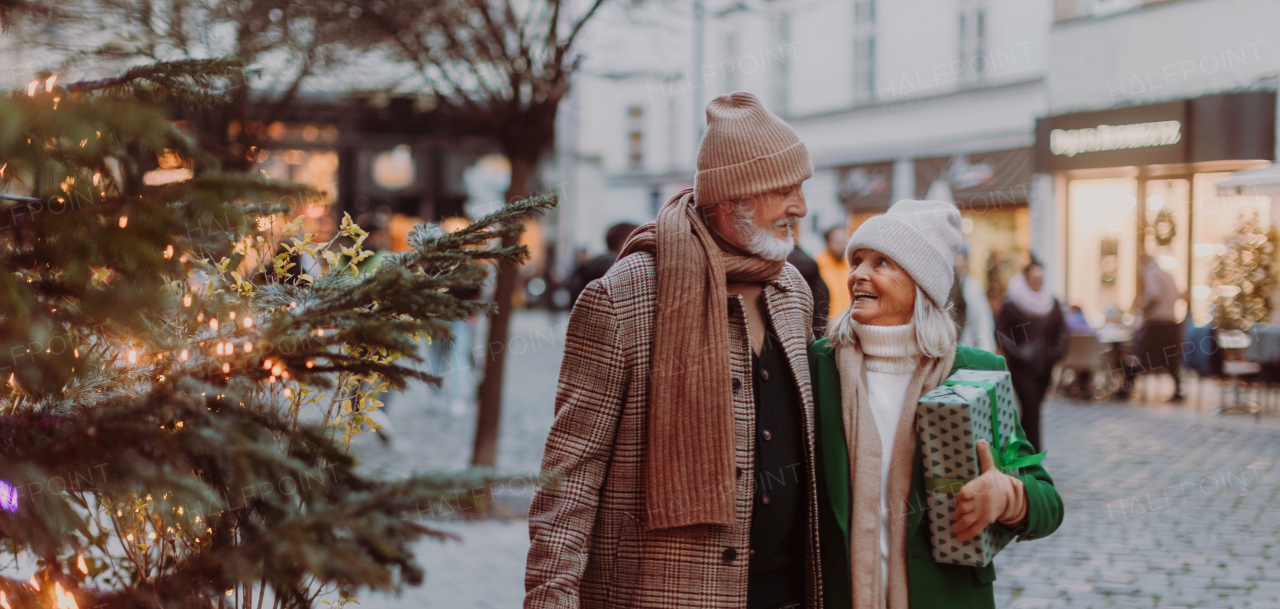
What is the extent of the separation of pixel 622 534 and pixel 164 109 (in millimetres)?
1308

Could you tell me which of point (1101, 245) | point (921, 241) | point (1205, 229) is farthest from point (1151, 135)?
point (921, 241)

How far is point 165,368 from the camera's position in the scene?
67.9 inches

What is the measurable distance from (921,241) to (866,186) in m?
20.7

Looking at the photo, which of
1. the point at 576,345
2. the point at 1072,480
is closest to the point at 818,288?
the point at 1072,480

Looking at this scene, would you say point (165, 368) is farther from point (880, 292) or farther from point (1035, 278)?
point (1035, 278)

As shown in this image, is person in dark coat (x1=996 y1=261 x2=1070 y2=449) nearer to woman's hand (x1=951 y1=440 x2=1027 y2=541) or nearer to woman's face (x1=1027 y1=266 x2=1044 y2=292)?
woman's face (x1=1027 y1=266 x2=1044 y2=292)

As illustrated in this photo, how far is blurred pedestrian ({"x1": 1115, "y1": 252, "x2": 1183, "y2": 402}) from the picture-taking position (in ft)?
37.9

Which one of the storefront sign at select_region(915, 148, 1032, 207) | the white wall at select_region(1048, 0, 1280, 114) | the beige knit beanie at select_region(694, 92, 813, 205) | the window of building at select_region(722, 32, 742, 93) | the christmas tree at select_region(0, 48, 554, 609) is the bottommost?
the christmas tree at select_region(0, 48, 554, 609)

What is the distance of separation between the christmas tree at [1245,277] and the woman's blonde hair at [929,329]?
1078cm

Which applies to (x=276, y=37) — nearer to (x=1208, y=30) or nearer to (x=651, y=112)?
(x=1208, y=30)

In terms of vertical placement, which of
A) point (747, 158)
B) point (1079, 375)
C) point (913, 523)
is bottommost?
point (1079, 375)

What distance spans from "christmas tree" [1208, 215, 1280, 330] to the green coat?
10747 millimetres

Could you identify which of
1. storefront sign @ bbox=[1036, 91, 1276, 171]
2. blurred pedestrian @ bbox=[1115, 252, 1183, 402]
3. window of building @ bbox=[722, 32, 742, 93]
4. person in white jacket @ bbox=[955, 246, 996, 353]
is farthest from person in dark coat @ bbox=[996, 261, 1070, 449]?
window of building @ bbox=[722, 32, 742, 93]

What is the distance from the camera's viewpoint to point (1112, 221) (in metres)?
16.4
